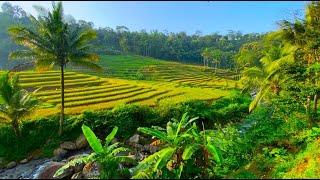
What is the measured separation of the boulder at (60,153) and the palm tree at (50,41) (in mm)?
1371

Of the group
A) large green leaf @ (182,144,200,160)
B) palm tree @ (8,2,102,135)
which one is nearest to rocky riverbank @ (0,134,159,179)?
palm tree @ (8,2,102,135)

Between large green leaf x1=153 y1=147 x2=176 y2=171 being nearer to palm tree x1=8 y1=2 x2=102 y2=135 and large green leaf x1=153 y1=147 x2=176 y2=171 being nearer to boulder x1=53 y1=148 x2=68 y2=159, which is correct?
boulder x1=53 y1=148 x2=68 y2=159

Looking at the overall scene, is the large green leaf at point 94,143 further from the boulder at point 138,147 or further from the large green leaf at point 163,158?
the boulder at point 138,147

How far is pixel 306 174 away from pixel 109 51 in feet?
220

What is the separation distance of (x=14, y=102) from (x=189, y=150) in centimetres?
1033

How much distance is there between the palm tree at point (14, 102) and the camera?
568 inches

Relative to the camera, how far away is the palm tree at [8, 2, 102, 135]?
1538cm

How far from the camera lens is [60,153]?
596 inches

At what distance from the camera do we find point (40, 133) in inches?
636

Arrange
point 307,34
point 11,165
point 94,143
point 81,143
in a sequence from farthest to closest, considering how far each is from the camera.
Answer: point 81,143, point 307,34, point 11,165, point 94,143

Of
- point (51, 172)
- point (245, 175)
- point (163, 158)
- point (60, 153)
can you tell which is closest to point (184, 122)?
point (163, 158)

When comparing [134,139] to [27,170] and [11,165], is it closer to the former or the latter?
[27,170]

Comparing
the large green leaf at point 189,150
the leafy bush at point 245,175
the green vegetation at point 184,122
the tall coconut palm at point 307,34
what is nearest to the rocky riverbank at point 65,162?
the green vegetation at point 184,122

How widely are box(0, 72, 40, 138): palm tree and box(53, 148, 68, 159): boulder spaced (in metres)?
2.25
